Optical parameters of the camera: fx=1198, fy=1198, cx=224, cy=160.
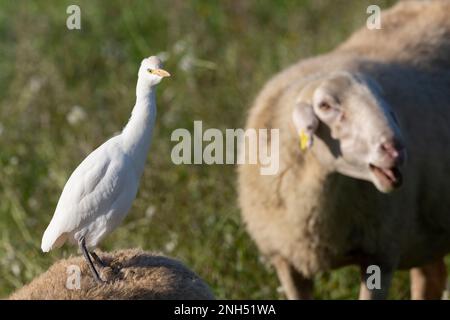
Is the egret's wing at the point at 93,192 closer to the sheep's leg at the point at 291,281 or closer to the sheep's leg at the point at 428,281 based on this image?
the sheep's leg at the point at 291,281

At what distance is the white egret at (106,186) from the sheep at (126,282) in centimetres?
10

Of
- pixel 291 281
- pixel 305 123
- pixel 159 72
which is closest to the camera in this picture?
pixel 159 72

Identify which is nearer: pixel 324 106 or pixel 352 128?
pixel 352 128

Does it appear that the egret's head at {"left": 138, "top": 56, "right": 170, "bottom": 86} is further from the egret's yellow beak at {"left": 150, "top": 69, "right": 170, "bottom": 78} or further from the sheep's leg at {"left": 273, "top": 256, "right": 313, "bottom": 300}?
the sheep's leg at {"left": 273, "top": 256, "right": 313, "bottom": 300}

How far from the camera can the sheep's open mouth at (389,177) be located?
509cm

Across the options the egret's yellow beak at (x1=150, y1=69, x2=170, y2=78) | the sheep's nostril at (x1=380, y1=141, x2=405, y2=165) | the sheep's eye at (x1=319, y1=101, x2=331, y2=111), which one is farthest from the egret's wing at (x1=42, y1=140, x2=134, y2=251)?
the sheep's eye at (x1=319, y1=101, x2=331, y2=111)

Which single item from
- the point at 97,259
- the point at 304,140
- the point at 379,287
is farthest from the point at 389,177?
the point at 97,259

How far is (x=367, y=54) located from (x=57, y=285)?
10.7 ft

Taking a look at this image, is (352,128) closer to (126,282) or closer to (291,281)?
(291,281)

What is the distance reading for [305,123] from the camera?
213 inches

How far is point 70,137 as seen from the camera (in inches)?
304

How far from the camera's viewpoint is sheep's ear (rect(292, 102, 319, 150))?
5.36 m

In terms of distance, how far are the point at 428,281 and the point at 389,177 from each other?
6.28 ft
